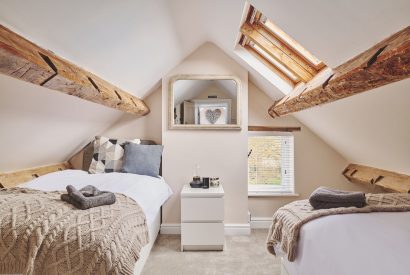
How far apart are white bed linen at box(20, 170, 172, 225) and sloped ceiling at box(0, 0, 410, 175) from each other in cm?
42

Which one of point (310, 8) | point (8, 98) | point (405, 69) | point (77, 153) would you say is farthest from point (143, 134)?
point (405, 69)

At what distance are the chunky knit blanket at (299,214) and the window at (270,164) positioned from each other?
1.64 metres

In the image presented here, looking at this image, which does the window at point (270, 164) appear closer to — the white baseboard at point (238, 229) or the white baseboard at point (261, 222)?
the white baseboard at point (261, 222)

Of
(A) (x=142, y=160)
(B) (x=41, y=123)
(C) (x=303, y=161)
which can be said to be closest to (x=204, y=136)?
(A) (x=142, y=160)

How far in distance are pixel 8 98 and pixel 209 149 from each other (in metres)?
2.15

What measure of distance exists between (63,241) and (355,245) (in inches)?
56.1

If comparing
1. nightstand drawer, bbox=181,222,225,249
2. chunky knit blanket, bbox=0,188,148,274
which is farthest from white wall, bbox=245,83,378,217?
chunky knit blanket, bbox=0,188,148,274

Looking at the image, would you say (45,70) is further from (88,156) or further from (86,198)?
(88,156)

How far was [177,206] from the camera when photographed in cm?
339

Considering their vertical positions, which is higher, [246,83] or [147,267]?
[246,83]

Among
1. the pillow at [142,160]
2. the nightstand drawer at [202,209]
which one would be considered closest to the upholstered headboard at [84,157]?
the pillow at [142,160]

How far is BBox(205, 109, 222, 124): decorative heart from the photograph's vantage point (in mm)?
3406

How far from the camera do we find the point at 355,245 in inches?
49.7

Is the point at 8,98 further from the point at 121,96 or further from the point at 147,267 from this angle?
the point at 147,267
